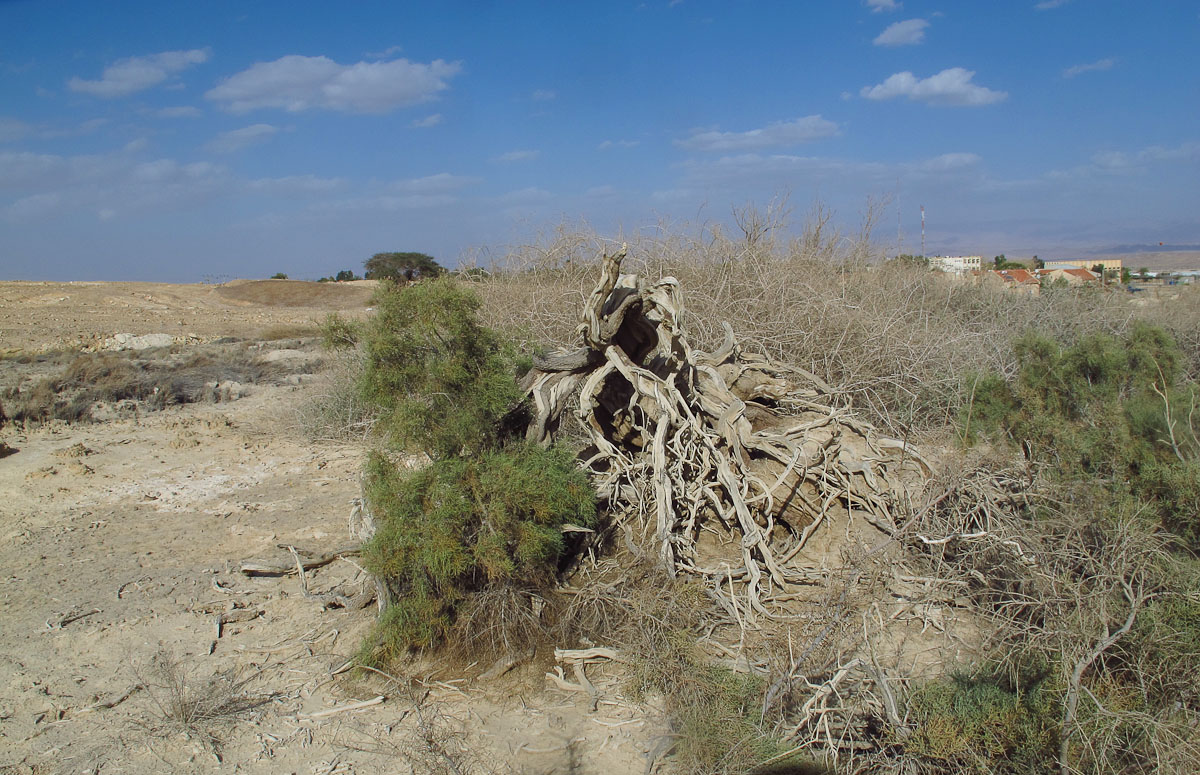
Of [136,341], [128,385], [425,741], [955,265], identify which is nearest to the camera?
[425,741]

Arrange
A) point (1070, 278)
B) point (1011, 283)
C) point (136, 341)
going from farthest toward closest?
1. point (136, 341)
2. point (1070, 278)
3. point (1011, 283)

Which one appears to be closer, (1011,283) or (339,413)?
(339,413)

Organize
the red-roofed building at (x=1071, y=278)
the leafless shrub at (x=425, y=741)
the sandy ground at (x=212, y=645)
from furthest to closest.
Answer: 1. the red-roofed building at (x=1071, y=278)
2. the sandy ground at (x=212, y=645)
3. the leafless shrub at (x=425, y=741)

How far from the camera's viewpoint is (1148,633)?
9.78ft

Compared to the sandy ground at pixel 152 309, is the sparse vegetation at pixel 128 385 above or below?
below

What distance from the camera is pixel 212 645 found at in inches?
166

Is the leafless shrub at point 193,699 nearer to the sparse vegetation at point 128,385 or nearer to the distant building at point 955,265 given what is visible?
the sparse vegetation at point 128,385

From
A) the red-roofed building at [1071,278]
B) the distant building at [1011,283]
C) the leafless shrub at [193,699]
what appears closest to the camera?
the leafless shrub at [193,699]

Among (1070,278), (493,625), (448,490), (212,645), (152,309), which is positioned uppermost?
(152,309)

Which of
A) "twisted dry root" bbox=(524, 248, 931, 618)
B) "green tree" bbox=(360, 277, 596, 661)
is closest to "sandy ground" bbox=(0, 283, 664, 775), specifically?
"green tree" bbox=(360, 277, 596, 661)

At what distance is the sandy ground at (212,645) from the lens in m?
3.26

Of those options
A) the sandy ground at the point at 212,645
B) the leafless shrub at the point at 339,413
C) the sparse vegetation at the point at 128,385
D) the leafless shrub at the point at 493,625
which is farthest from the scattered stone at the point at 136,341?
the leafless shrub at the point at 493,625

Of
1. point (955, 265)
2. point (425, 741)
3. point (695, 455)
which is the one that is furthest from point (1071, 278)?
point (425, 741)

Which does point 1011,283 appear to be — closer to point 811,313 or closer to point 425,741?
point 811,313
